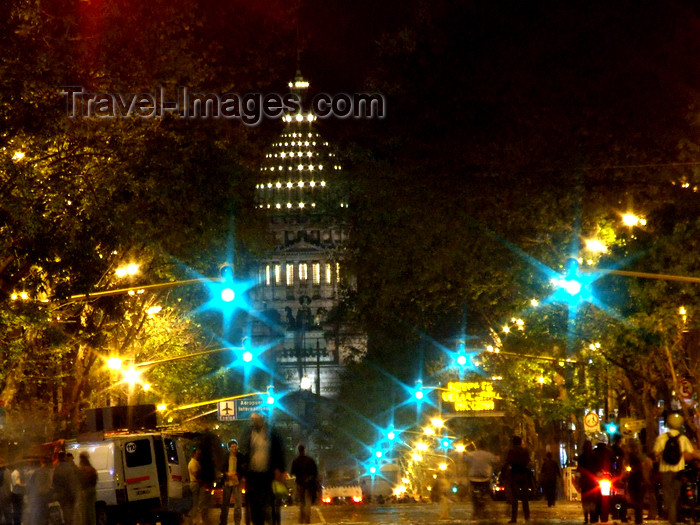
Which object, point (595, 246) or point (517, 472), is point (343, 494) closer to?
point (595, 246)

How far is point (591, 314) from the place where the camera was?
131ft

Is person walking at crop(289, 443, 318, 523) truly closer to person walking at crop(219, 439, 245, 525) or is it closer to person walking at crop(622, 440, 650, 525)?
person walking at crop(219, 439, 245, 525)

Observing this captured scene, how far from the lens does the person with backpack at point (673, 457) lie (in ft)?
71.8

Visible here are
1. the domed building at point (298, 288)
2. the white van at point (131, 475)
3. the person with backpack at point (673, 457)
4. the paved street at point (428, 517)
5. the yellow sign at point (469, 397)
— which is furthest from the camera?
the domed building at point (298, 288)

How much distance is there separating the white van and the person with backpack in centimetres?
1349

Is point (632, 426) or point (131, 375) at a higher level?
point (131, 375)

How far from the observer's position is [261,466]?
20.5 m

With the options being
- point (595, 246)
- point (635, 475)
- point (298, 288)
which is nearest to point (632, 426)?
point (595, 246)

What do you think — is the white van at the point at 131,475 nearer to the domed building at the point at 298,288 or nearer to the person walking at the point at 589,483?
the person walking at the point at 589,483

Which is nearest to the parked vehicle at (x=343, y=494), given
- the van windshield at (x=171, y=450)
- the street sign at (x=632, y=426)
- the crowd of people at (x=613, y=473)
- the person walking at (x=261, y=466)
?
the street sign at (x=632, y=426)

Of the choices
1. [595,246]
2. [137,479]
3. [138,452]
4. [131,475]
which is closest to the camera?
[131,475]

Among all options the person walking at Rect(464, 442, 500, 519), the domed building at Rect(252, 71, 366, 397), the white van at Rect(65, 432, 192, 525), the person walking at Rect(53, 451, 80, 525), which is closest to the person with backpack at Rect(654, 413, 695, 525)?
the person walking at Rect(464, 442, 500, 519)

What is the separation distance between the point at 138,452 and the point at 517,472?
37.1 feet

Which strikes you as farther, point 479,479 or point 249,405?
point 249,405
